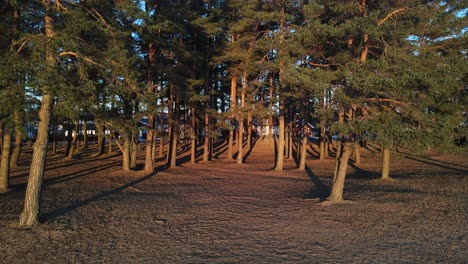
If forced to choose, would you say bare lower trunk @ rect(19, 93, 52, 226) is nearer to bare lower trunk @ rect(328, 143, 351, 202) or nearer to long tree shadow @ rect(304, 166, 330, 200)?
bare lower trunk @ rect(328, 143, 351, 202)

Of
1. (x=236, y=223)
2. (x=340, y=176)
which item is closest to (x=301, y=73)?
(x=340, y=176)

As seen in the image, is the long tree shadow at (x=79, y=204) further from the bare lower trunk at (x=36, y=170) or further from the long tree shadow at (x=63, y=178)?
the long tree shadow at (x=63, y=178)

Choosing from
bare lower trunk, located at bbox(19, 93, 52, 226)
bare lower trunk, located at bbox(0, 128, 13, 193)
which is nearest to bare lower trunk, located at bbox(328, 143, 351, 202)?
bare lower trunk, located at bbox(19, 93, 52, 226)

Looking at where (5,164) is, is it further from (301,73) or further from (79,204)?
(301,73)

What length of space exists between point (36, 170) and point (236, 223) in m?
4.67

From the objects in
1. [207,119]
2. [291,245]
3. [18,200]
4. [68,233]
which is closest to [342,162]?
[291,245]

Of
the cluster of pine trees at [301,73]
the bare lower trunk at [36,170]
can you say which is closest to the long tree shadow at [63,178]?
the cluster of pine trees at [301,73]

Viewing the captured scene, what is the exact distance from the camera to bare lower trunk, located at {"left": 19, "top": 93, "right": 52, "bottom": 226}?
25.6ft

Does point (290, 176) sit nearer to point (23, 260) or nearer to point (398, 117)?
point (398, 117)

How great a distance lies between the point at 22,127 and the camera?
26.2 feet

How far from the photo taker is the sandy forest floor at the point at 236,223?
21.0 feet

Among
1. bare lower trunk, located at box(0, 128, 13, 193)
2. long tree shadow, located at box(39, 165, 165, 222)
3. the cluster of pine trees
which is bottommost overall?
long tree shadow, located at box(39, 165, 165, 222)

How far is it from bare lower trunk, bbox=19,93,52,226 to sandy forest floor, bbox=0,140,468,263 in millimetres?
314

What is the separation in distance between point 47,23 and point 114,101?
221 centimetres
